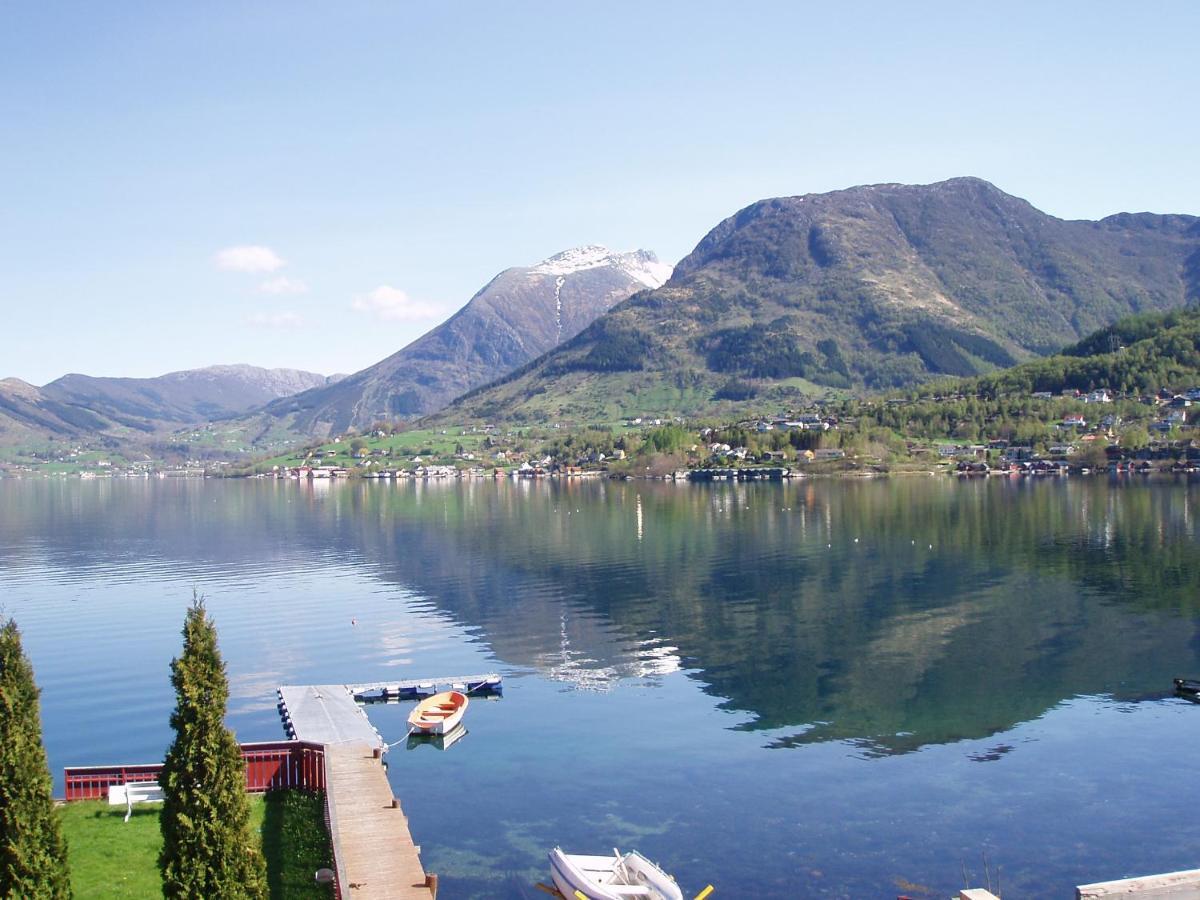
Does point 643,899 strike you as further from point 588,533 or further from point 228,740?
point 588,533

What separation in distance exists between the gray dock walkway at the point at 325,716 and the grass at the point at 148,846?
318 inches

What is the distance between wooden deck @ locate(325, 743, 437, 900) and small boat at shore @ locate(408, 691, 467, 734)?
30.1ft

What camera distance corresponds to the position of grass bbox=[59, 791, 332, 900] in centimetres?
2892

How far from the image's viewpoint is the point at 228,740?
21719mm

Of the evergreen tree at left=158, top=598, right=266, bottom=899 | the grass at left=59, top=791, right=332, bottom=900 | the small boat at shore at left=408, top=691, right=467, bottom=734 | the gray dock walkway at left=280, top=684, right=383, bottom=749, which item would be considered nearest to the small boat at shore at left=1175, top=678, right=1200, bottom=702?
the small boat at shore at left=408, top=691, right=467, bottom=734

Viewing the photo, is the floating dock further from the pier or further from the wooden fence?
the wooden fence

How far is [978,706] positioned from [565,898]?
1134 inches

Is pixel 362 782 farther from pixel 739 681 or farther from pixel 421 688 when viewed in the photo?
pixel 739 681

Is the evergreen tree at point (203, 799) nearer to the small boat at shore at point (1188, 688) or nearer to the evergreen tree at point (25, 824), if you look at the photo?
the evergreen tree at point (25, 824)

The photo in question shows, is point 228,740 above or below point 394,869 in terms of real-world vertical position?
above

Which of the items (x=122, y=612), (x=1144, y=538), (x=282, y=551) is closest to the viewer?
(x=122, y=612)

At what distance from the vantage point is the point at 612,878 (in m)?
31.7

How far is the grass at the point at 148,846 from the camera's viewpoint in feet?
94.9

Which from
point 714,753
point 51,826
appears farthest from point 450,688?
point 51,826
